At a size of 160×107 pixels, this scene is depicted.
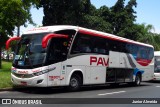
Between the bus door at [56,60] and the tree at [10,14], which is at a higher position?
the tree at [10,14]

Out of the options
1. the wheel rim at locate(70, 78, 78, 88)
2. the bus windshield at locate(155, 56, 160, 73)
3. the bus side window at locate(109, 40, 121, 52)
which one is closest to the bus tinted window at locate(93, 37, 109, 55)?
the bus side window at locate(109, 40, 121, 52)

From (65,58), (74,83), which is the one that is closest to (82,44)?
(65,58)

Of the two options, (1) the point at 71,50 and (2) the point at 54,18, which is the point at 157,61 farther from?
(1) the point at 71,50

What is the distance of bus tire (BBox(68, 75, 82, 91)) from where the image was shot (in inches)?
692

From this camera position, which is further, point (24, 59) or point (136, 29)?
point (136, 29)

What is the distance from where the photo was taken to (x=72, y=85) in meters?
17.6

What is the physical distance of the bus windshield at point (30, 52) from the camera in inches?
627

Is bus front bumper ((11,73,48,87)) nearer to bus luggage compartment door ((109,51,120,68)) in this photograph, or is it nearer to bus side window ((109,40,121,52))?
bus luggage compartment door ((109,51,120,68))

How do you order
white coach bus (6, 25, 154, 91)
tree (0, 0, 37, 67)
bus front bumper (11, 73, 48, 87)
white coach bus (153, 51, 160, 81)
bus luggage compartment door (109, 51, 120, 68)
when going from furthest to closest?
tree (0, 0, 37, 67) → white coach bus (153, 51, 160, 81) → bus luggage compartment door (109, 51, 120, 68) → white coach bus (6, 25, 154, 91) → bus front bumper (11, 73, 48, 87)

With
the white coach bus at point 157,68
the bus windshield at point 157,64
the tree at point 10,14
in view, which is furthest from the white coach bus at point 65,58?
the tree at point 10,14

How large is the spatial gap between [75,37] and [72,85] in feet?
7.98

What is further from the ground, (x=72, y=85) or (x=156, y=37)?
(x=156, y=37)

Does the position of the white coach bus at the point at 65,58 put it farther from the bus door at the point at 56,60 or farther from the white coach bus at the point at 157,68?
the white coach bus at the point at 157,68

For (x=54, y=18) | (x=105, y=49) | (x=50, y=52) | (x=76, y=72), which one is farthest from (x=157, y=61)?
(x=50, y=52)
